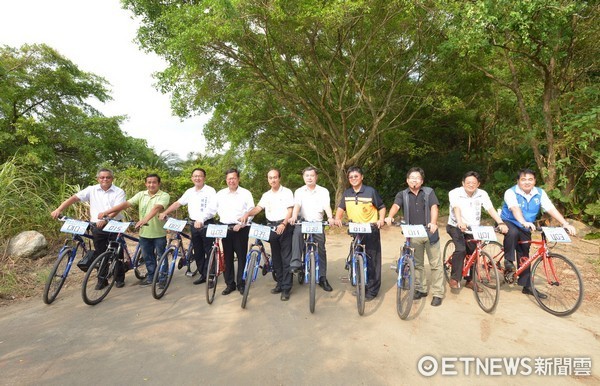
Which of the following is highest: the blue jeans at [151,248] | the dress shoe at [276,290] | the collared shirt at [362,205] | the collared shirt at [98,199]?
the collared shirt at [98,199]

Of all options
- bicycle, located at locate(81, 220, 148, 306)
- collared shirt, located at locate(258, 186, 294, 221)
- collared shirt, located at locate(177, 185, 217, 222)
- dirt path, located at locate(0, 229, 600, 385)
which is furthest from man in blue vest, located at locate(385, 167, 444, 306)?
bicycle, located at locate(81, 220, 148, 306)

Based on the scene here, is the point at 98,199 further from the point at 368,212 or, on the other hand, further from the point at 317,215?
the point at 368,212

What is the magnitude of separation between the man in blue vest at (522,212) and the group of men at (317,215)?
0.4 inches

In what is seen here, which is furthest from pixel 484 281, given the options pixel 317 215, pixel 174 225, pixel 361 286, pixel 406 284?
pixel 174 225

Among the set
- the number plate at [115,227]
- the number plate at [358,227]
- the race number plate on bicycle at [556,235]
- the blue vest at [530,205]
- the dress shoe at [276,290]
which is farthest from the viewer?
the dress shoe at [276,290]

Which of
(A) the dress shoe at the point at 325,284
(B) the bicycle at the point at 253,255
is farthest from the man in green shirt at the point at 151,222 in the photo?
(A) the dress shoe at the point at 325,284

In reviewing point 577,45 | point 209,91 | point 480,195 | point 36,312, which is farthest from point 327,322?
point 577,45

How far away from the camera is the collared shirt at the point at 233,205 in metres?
4.12

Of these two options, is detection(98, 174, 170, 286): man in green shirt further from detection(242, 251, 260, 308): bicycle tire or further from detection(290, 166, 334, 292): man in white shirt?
detection(290, 166, 334, 292): man in white shirt

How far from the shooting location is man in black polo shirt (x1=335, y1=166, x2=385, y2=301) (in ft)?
12.6

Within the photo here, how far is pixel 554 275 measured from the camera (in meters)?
3.41

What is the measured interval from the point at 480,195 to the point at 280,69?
25.5ft

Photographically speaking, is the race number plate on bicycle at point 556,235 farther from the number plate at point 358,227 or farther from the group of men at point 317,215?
the number plate at point 358,227

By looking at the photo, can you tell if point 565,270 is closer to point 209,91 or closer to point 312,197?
point 312,197
